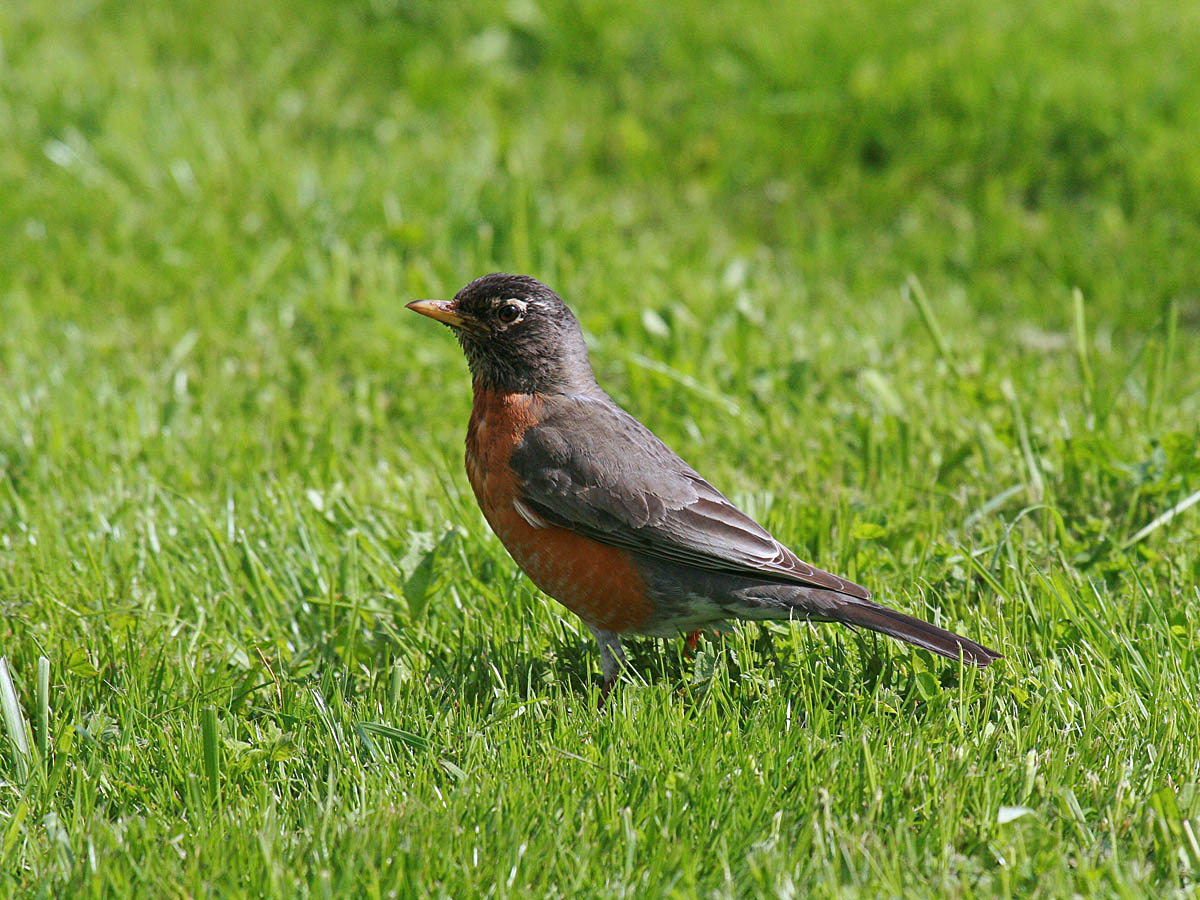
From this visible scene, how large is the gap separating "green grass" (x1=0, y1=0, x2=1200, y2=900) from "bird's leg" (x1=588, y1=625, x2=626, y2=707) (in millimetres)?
74

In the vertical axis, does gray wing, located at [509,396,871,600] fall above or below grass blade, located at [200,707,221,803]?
above

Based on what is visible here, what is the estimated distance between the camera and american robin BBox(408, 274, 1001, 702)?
11.9ft

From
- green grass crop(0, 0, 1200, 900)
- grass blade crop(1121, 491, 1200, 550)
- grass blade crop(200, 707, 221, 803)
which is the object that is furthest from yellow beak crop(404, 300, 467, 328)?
grass blade crop(1121, 491, 1200, 550)

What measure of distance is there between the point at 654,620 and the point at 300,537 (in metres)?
1.23

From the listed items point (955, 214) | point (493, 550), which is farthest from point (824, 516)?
point (955, 214)

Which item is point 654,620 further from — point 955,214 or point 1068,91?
point 1068,91

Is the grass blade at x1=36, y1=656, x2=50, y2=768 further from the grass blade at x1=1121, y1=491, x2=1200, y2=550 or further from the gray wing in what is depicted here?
the grass blade at x1=1121, y1=491, x2=1200, y2=550

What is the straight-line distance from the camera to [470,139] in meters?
7.51

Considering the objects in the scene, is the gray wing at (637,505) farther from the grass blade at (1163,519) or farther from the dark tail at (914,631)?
the grass blade at (1163,519)

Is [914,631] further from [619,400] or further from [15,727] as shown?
[619,400]

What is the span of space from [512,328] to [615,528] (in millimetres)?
765

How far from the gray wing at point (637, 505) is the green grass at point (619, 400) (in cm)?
27

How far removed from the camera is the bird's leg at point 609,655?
3684mm

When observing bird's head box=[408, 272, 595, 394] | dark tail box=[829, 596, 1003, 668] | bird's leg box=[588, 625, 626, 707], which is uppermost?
bird's head box=[408, 272, 595, 394]
